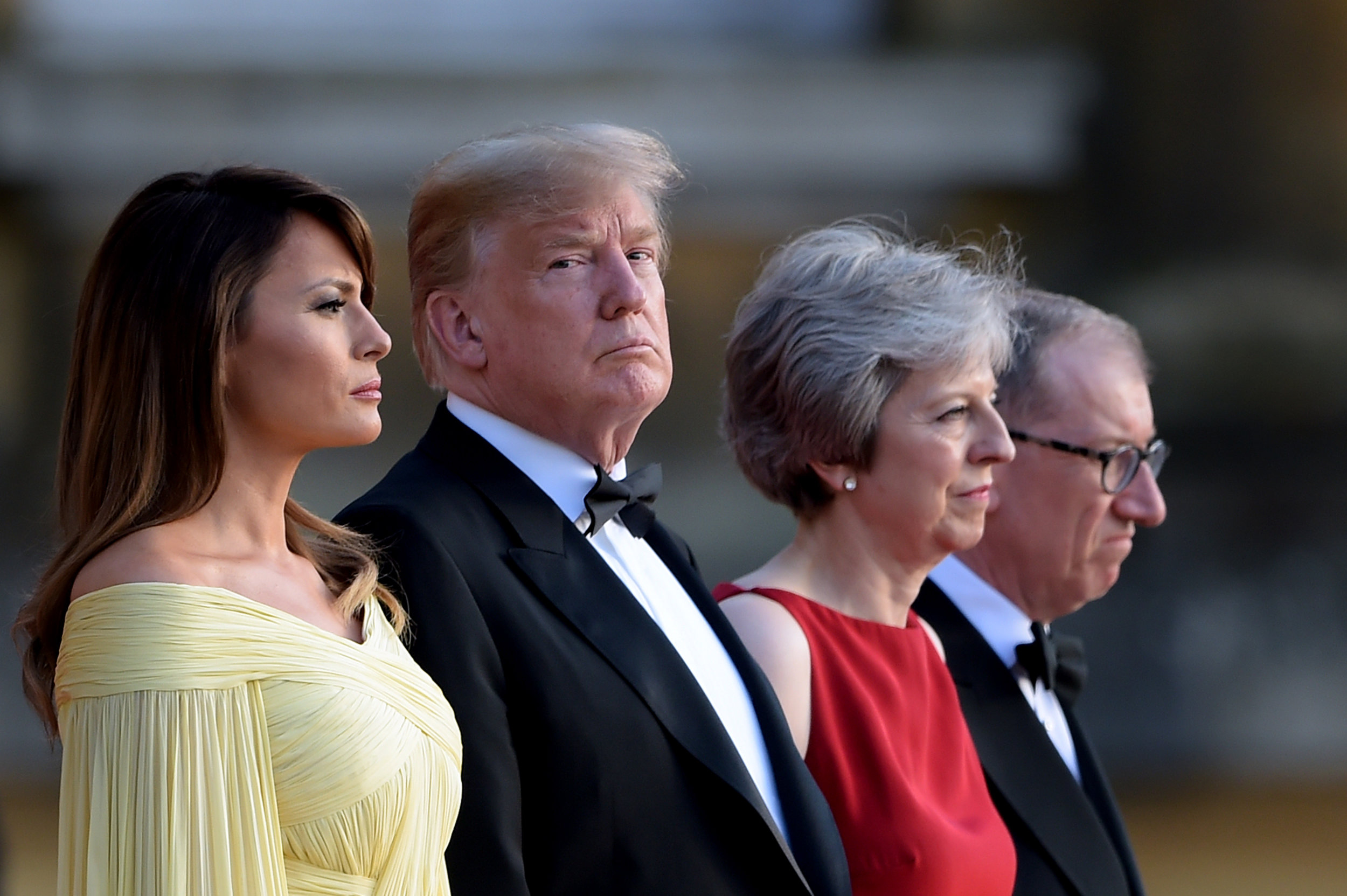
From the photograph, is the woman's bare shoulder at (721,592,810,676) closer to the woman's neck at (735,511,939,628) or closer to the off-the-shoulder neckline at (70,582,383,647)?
the woman's neck at (735,511,939,628)

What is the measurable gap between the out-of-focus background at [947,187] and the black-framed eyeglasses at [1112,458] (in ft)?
21.1

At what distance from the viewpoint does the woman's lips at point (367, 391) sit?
1.98 meters

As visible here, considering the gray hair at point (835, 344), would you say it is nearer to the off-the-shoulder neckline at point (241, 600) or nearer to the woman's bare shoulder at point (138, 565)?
the off-the-shoulder neckline at point (241, 600)

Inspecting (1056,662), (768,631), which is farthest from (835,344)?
(1056,662)

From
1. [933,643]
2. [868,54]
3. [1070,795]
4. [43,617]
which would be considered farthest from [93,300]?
[868,54]

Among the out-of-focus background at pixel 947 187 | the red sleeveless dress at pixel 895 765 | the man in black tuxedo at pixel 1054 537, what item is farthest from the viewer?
the out-of-focus background at pixel 947 187

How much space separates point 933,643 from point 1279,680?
832 centimetres

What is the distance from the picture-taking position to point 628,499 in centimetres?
236

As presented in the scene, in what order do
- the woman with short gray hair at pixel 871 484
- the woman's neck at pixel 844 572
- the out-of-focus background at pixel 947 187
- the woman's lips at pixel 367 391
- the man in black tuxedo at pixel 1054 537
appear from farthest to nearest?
the out-of-focus background at pixel 947 187, the man in black tuxedo at pixel 1054 537, the woman's neck at pixel 844 572, the woman with short gray hair at pixel 871 484, the woman's lips at pixel 367 391

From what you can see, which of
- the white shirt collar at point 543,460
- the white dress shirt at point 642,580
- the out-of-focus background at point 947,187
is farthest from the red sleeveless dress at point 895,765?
the out-of-focus background at point 947,187

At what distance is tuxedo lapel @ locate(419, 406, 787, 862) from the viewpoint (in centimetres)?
215

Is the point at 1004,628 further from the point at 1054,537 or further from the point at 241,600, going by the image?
the point at 241,600

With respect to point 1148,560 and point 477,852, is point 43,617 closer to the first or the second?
point 477,852

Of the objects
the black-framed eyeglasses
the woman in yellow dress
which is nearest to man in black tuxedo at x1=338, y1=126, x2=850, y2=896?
the woman in yellow dress
